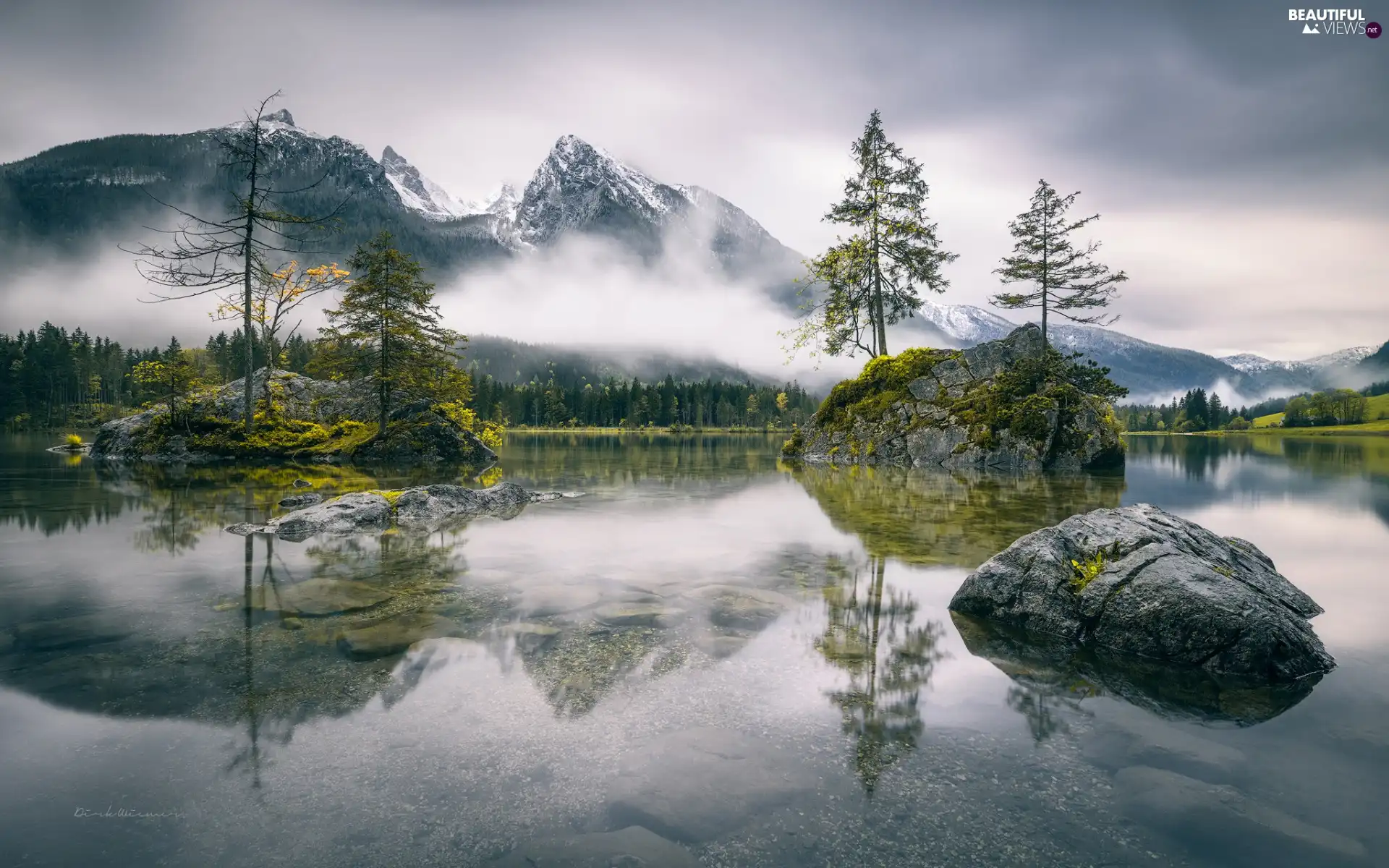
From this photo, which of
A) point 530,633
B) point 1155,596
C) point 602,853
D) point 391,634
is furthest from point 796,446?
point 602,853

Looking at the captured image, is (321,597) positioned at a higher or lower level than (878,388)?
lower

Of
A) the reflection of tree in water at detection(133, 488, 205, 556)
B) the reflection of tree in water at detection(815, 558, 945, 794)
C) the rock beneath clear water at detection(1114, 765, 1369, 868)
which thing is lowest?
the rock beneath clear water at detection(1114, 765, 1369, 868)

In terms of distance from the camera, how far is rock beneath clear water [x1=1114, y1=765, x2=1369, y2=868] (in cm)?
380

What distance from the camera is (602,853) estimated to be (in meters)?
3.73

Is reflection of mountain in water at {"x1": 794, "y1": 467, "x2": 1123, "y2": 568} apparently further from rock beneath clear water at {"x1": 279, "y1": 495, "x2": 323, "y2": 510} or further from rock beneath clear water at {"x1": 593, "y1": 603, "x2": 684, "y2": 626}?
rock beneath clear water at {"x1": 279, "y1": 495, "x2": 323, "y2": 510}

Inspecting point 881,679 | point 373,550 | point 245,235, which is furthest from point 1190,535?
point 245,235

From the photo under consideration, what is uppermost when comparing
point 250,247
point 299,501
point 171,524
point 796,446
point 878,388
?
point 250,247

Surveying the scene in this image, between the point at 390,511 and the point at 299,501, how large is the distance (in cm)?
439

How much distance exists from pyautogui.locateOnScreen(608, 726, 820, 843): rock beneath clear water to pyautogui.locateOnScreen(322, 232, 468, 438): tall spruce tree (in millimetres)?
32736

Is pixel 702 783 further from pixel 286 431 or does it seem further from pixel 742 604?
pixel 286 431

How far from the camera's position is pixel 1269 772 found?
4750mm

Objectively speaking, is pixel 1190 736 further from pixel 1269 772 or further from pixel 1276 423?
pixel 1276 423

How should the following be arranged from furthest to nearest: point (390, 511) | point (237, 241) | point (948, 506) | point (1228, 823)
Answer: point (237, 241) → point (948, 506) → point (390, 511) → point (1228, 823)

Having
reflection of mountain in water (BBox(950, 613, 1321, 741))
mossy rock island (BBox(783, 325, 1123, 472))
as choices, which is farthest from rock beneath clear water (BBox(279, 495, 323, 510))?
mossy rock island (BBox(783, 325, 1123, 472))
